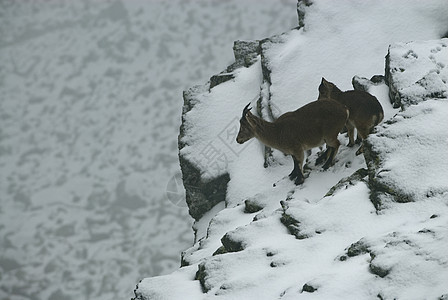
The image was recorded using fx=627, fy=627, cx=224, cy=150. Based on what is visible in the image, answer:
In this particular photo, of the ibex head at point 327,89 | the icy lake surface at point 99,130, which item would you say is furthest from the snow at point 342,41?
the icy lake surface at point 99,130

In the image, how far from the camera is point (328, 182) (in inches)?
382

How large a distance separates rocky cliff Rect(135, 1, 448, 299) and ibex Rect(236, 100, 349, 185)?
32 centimetres

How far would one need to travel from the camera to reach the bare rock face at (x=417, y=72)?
30.3ft

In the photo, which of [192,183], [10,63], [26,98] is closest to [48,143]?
[26,98]

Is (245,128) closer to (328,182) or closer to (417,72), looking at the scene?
(328,182)

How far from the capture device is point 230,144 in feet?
44.7

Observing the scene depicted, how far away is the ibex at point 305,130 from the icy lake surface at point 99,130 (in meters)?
12.9

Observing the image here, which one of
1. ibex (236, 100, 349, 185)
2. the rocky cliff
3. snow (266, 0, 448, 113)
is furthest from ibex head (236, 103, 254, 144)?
snow (266, 0, 448, 113)

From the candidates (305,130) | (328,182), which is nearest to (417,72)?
(305,130)

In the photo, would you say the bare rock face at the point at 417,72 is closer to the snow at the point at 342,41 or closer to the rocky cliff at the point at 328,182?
the rocky cliff at the point at 328,182

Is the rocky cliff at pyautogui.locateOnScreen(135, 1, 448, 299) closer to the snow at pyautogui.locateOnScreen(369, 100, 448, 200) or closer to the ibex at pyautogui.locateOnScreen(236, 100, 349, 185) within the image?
the snow at pyautogui.locateOnScreen(369, 100, 448, 200)

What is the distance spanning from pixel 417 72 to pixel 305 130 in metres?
2.44

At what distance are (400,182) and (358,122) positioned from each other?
222cm

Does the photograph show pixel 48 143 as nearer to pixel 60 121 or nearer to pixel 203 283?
pixel 60 121
